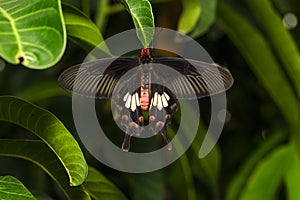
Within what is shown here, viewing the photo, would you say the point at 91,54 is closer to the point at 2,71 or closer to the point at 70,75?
the point at 70,75

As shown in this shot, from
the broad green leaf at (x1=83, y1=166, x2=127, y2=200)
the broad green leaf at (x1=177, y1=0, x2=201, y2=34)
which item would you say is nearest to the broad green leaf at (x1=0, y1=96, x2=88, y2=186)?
the broad green leaf at (x1=83, y1=166, x2=127, y2=200)

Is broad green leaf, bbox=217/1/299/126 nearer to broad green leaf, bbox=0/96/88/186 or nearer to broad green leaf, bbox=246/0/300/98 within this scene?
broad green leaf, bbox=246/0/300/98

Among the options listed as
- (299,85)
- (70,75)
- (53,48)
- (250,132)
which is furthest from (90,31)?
(250,132)

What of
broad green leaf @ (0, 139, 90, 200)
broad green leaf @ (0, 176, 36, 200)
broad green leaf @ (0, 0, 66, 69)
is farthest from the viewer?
broad green leaf @ (0, 139, 90, 200)

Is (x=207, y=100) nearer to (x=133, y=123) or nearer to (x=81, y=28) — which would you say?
(x=81, y=28)

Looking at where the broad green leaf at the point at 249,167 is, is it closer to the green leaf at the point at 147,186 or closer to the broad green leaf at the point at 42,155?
the green leaf at the point at 147,186

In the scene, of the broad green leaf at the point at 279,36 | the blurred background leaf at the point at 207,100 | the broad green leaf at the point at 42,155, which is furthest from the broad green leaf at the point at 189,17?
the broad green leaf at the point at 42,155
